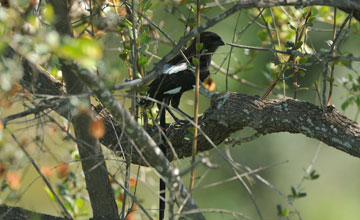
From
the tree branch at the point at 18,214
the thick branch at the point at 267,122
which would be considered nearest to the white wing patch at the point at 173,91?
the thick branch at the point at 267,122

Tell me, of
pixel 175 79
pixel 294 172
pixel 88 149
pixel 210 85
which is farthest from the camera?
pixel 294 172

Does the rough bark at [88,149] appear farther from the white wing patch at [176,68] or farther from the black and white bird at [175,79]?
the white wing patch at [176,68]

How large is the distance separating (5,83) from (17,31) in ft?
0.94

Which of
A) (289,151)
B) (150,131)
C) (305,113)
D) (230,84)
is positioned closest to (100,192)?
(150,131)

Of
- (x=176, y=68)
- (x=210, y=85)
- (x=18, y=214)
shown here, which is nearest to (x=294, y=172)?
(x=210, y=85)

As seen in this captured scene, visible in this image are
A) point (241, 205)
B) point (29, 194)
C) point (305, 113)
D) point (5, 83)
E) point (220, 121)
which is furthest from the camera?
point (241, 205)

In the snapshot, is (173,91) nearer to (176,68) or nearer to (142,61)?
(176,68)

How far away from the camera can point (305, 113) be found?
315 cm

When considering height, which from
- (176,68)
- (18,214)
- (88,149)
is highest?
(176,68)

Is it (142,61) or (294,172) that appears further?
(294,172)

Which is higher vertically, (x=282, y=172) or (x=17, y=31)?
(x=17, y=31)

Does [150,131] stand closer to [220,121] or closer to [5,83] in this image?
[220,121]

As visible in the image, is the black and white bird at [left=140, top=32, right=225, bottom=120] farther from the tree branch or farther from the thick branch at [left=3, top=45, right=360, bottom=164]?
the tree branch

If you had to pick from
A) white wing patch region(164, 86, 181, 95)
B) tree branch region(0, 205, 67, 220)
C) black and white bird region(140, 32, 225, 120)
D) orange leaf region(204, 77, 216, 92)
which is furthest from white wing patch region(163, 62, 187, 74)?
tree branch region(0, 205, 67, 220)
